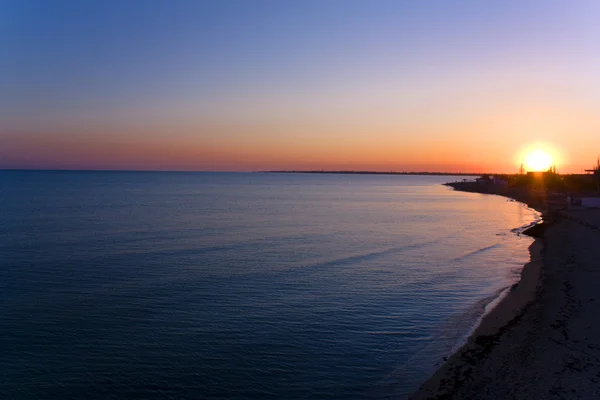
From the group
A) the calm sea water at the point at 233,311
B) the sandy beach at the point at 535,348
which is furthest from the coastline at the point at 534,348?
the calm sea water at the point at 233,311

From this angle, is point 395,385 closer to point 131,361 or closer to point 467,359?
point 467,359

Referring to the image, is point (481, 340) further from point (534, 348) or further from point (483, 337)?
point (534, 348)

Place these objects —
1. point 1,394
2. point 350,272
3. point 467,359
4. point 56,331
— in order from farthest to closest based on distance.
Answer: point 350,272 → point 56,331 → point 467,359 → point 1,394

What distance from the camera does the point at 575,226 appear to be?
41.8 metres

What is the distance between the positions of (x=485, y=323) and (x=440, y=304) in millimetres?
2794

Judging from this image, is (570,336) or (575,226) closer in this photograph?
(570,336)

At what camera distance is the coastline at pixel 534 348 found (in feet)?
35.8

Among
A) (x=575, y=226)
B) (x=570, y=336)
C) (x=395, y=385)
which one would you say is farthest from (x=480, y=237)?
(x=395, y=385)

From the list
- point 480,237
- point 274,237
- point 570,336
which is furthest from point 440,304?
point 480,237

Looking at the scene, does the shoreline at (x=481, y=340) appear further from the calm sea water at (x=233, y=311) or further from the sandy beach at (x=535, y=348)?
the calm sea water at (x=233, y=311)

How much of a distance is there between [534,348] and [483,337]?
5.25 feet

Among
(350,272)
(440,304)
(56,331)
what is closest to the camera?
(56,331)

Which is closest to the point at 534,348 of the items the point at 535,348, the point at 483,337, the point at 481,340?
the point at 535,348

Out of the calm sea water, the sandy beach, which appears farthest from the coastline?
the calm sea water
